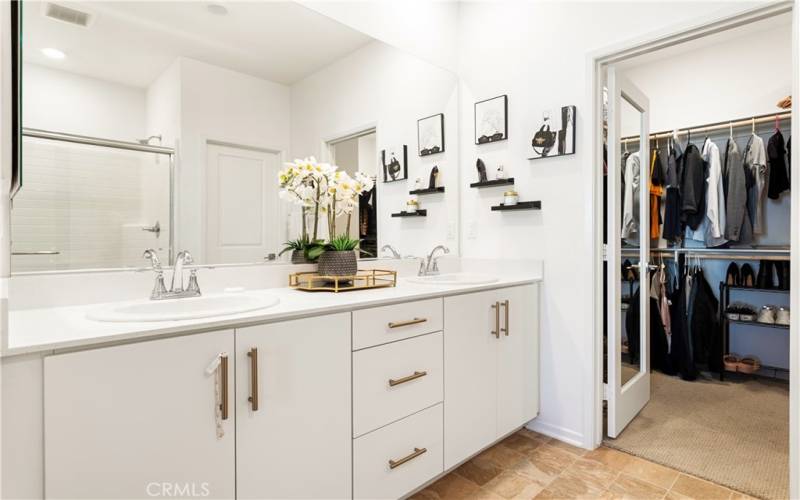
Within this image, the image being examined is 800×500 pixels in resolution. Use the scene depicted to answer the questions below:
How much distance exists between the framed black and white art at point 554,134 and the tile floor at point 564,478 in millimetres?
1489

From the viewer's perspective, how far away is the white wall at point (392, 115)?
6.49ft

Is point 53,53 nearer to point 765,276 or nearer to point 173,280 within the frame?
point 173,280

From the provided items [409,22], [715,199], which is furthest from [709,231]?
[409,22]

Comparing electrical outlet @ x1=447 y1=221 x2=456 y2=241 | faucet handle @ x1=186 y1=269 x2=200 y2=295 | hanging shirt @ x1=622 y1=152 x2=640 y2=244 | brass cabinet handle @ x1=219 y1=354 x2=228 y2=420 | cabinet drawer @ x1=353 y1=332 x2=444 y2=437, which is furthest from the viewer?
hanging shirt @ x1=622 y1=152 x2=640 y2=244

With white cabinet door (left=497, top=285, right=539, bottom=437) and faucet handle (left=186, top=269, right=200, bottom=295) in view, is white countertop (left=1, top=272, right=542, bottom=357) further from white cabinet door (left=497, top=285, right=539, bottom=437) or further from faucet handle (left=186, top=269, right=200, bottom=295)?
white cabinet door (left=497, top=285, right=539, bottom=437)

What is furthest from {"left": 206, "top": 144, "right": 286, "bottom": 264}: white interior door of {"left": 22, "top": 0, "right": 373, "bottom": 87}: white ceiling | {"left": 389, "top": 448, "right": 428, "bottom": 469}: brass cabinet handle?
{"left": 389, "top": 448, "right": 428, "bottom": 469}: brass cabinet handle

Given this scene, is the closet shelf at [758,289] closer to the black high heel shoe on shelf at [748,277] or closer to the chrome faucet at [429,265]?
the black high heel shoe on shelf at [748,277]

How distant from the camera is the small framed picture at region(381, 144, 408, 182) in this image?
234cm

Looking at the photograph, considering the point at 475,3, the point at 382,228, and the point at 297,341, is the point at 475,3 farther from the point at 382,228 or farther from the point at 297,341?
the point at 297,341

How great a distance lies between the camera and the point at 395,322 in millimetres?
1531

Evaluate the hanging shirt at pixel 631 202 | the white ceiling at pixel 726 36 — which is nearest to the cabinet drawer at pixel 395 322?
the hanging shirt at pixel 631 202

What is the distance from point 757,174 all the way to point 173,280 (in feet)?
12.6

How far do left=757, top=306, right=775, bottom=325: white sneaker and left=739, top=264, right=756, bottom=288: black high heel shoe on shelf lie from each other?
187 mm

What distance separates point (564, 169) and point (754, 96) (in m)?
2.24
